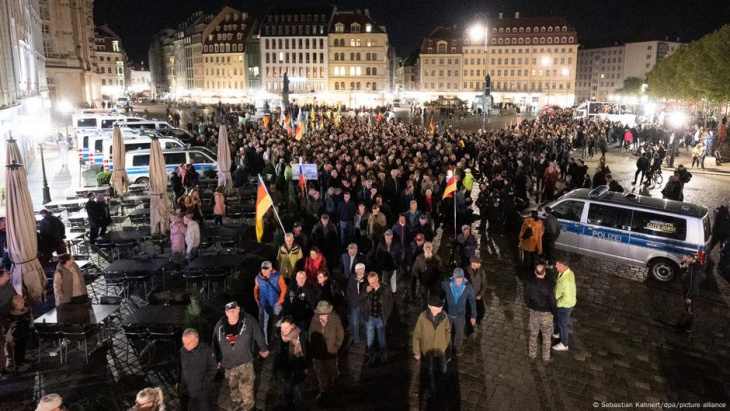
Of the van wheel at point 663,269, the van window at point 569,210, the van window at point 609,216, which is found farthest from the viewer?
the van window at point 569,210

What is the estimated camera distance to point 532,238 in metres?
12.6

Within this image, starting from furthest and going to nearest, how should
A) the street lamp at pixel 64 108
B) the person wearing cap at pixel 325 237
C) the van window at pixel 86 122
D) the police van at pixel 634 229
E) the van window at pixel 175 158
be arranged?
the street lamp at pixel 64 108
the van window at pixel 86 122
the van window at pixel 175 158
the police van at pixel 634 229
the person wearing cap at pixel 325 237

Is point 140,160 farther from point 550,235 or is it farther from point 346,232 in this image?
point 550,235

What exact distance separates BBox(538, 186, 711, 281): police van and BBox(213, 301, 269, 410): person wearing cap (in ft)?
29.9

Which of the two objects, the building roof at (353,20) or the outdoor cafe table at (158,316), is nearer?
the outdoor cafe table at (158,316)

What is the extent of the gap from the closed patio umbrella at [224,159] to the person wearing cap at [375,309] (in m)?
11.6

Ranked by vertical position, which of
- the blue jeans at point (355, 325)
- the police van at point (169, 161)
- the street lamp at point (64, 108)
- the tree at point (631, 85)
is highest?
the tree at point (631, 85)

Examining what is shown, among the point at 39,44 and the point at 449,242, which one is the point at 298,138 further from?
the point at 39,44

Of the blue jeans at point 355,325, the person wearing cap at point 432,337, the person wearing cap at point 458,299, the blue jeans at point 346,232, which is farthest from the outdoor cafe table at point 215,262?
the person wearing cap at point 432,337

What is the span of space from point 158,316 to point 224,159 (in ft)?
35.4

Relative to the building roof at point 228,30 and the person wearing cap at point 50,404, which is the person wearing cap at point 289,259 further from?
the building roof at point 228,30

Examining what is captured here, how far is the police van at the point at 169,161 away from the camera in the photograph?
22.0m

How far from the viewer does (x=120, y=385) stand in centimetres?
800

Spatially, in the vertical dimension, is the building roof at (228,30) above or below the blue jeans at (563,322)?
above
